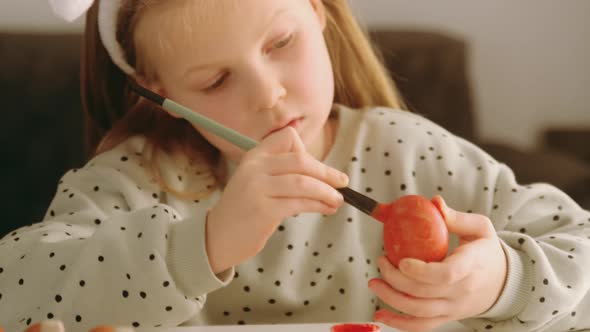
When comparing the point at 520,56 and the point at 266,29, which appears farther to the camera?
the point at 520,56

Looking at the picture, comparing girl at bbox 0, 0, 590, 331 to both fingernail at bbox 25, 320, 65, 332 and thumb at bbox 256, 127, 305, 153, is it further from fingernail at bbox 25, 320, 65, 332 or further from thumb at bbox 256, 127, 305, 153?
fingernail at bbox 25, 320, 65, 332

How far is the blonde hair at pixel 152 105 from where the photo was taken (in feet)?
3.42

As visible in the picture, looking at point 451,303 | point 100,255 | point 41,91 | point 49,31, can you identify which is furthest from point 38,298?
point 49,31

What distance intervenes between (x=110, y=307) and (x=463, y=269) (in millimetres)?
317

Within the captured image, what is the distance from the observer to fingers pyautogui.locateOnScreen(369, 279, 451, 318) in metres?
0.66

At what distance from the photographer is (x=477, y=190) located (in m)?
1.00

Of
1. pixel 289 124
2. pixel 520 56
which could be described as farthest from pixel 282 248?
pixel 520 56

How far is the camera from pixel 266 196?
0.70 meters

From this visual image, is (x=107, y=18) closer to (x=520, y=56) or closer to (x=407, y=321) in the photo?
(x=407, y=321)

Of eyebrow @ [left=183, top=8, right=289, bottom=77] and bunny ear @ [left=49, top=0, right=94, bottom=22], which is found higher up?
bunny ear @ [left=49, top=0, right=94, bottom=22]

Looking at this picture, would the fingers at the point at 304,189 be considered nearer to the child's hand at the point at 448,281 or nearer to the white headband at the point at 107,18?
the child's hand at the point at 448,281

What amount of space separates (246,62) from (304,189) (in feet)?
0.75

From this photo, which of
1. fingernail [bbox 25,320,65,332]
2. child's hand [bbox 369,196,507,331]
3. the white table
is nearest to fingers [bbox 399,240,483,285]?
child's hand [bbox 369,196,507,331]

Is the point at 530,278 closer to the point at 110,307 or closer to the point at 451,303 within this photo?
the point at 451,303
